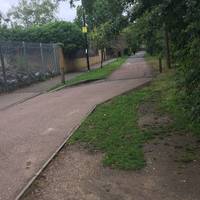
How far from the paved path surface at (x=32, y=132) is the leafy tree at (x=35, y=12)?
56.6 metres

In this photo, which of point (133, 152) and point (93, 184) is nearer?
point (93, 184)

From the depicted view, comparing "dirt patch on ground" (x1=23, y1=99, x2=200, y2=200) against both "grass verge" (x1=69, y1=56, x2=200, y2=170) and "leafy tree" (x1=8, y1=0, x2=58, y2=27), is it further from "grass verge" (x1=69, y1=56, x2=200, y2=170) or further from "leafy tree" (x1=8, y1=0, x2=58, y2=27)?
"leafy tree" (x1=8, y1=0, x2=58, y2=27)

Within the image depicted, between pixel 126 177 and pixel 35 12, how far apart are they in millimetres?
66655

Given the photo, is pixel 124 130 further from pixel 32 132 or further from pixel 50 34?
pixel 50 34

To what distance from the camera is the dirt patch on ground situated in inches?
205

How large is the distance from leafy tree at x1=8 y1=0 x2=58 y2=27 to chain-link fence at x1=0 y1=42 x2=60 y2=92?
42.8m

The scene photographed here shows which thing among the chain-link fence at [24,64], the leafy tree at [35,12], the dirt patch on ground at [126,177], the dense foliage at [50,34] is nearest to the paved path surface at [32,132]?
the dirt patch on ground at [126,177]

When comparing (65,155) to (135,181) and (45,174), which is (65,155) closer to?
(45,174)

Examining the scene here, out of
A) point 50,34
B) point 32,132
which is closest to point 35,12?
point 50,34

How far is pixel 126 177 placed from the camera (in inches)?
228

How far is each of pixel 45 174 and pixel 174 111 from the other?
4.46 meters

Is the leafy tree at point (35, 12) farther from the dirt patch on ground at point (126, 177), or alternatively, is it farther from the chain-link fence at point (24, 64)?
the dirt patch on ground at point (126, 177)

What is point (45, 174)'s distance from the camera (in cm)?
607

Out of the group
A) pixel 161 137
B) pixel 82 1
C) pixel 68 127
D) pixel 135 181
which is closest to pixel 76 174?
pixel 135 181
